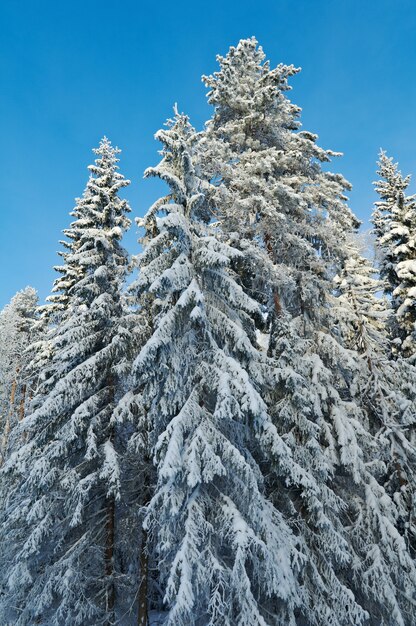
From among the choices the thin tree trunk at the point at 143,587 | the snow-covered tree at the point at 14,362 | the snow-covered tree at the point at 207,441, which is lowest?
the thin tree trunk at the point at 143,587

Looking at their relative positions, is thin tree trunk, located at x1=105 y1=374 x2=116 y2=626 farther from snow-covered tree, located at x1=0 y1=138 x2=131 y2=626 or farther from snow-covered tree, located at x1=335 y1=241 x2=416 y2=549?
snow-covered tree, located at x1=335 y1=241 x2=416 y2=549

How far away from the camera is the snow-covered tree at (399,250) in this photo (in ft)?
58.1

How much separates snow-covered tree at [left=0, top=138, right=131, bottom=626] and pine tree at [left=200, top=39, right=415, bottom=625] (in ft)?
16.0

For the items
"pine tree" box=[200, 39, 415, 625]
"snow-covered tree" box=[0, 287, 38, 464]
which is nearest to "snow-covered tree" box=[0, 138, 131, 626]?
"pine tree" box=[200, 39, 415, 625]

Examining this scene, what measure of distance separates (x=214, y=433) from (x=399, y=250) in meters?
13.5

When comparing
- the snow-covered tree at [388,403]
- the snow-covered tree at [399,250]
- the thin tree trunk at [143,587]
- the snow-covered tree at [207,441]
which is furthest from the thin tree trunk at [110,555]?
the snow-covered tree at [399,250]

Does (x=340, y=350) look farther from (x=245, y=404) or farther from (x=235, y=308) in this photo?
(x=245, y=404)

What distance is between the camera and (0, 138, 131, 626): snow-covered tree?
1055 centimetres

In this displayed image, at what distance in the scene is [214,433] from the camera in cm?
965

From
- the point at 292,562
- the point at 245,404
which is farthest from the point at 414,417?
the point at 245,404

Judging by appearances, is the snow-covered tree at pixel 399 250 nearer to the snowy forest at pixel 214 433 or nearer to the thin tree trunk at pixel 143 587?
the snowy forest at pixel 214 433

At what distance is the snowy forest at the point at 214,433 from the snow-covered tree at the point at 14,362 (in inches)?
527

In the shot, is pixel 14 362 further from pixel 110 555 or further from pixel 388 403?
pixel 388 403

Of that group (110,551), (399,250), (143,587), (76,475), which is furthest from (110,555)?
(399,250)
